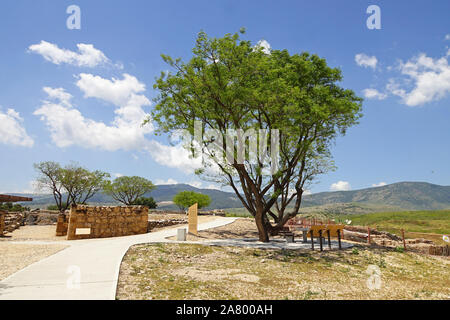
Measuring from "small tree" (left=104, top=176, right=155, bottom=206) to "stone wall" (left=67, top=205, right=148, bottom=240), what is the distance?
146ft

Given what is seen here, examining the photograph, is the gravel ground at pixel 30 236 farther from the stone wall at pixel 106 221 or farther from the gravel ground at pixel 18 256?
the gravel ground at pixel 18 256

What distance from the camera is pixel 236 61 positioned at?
14.6 m

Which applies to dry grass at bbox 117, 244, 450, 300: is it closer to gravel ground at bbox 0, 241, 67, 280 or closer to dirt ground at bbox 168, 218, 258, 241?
gravel ground at bbox 0, 241, 67, 280

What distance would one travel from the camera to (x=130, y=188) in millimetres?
63750

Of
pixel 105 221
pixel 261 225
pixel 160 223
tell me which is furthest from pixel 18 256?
pixel 160 223

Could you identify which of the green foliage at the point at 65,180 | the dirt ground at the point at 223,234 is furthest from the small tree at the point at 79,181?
the dirt ground at the point at 223,234

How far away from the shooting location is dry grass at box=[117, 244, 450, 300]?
22.3ft

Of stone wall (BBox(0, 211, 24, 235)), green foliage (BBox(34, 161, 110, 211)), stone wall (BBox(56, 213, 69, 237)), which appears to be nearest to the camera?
stone wall (BBox(56, 213, 69, 237))

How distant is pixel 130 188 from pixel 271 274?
196 feet

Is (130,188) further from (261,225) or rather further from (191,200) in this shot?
(261,225)

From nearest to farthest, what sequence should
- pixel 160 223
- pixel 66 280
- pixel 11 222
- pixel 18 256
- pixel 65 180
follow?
pixel 66 280 < pixel 18 256 < pixel 160 223 < pixel 11 222 < pixel 65 180

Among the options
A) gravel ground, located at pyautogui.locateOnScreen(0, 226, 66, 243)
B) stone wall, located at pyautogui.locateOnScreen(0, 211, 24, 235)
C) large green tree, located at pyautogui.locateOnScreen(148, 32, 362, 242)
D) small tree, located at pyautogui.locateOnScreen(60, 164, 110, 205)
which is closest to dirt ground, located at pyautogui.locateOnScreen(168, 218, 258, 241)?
large green tree, located at pyautogui.locateOnScreen(148, 32, 362, 242)

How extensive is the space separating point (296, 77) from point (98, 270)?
12.9m
